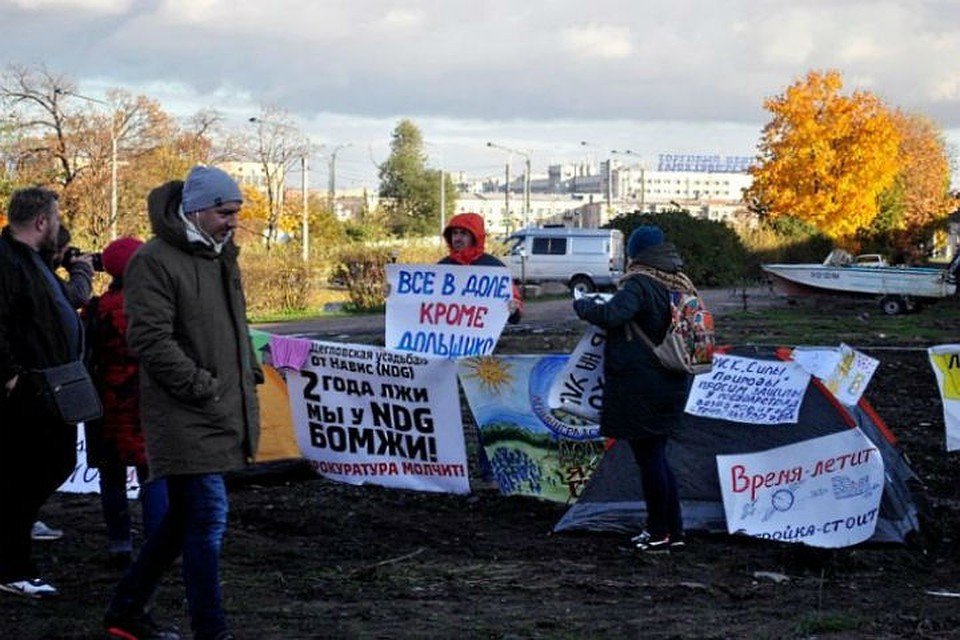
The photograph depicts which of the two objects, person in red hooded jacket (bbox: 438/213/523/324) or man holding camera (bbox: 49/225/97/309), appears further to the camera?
person in red hooded jacket (bbox: 438/213/523/324)

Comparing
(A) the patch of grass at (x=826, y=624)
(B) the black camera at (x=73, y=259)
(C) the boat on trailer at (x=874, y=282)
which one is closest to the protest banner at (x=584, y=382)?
(A) the patch of grass at (x=826, y=624)

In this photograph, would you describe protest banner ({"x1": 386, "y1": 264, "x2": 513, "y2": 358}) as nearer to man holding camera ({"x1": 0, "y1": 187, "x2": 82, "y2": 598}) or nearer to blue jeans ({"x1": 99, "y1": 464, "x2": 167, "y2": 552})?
blue jeans ({"x1": 99, "y1": 464, "x2": 167, "y2": 552})

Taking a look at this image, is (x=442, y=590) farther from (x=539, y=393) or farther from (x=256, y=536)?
(x=539, y=393)

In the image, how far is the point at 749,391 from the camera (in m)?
8.18

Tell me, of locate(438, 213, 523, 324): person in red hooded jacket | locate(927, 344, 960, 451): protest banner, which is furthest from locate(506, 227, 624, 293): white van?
locate(927, 344, 960, 451): protest banner

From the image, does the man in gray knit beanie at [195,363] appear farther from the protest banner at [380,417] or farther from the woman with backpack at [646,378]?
the protest banner at [380,417]

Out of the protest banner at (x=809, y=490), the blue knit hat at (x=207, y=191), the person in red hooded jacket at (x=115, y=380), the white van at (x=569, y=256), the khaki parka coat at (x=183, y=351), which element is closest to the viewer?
the khaki parka coat at (x=183, y=351)

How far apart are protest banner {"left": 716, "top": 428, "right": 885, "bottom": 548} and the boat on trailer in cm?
2565

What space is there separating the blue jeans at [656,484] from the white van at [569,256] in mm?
38838

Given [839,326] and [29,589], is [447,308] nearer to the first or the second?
[29,589]

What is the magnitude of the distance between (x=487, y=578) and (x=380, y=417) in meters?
2.79

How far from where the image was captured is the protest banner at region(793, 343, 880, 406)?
26.7 feet

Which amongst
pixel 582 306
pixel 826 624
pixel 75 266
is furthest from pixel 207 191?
pixel 826 624

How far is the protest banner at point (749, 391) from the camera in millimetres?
8039
